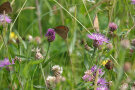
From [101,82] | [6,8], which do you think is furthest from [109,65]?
[6,8]

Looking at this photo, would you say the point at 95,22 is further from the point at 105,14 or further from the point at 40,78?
A: the point at 40,78

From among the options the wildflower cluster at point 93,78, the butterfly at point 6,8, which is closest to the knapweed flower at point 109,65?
the wildflower cluster at point 93,78

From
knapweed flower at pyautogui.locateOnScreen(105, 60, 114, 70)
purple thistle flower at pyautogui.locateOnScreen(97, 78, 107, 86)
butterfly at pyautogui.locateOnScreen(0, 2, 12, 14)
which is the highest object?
butterfly at pyautogui.locateOnScreen(0, 2, 12, 14)

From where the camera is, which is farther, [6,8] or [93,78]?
[6,8]

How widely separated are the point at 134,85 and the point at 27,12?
5.90 ft

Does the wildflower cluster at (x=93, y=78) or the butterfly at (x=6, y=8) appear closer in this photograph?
the wildflower cluster at (x=93, y=78)

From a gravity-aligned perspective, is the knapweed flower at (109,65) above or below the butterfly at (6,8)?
below

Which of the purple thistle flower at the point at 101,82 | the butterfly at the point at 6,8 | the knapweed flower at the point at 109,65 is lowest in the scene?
the purple thistle flower at the point at 101,82

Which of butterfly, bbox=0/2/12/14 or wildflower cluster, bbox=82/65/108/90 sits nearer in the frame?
wildflower cluster, bbox=82/65/108/90

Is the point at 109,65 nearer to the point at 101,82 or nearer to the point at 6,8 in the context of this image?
the point at 101,82

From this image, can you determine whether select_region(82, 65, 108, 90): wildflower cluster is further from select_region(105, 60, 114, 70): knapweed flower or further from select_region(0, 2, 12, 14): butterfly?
select_region(0, 2, 12, 14): butterfly

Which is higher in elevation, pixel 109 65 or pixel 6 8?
pixel 6 8

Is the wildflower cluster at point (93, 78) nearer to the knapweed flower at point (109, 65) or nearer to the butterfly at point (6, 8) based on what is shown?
the knapweed flower at point (109, 65)

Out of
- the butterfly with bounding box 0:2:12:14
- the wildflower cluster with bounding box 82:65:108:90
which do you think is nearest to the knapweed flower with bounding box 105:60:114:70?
the wildflower cluster with bounding box 82:65:108:90
